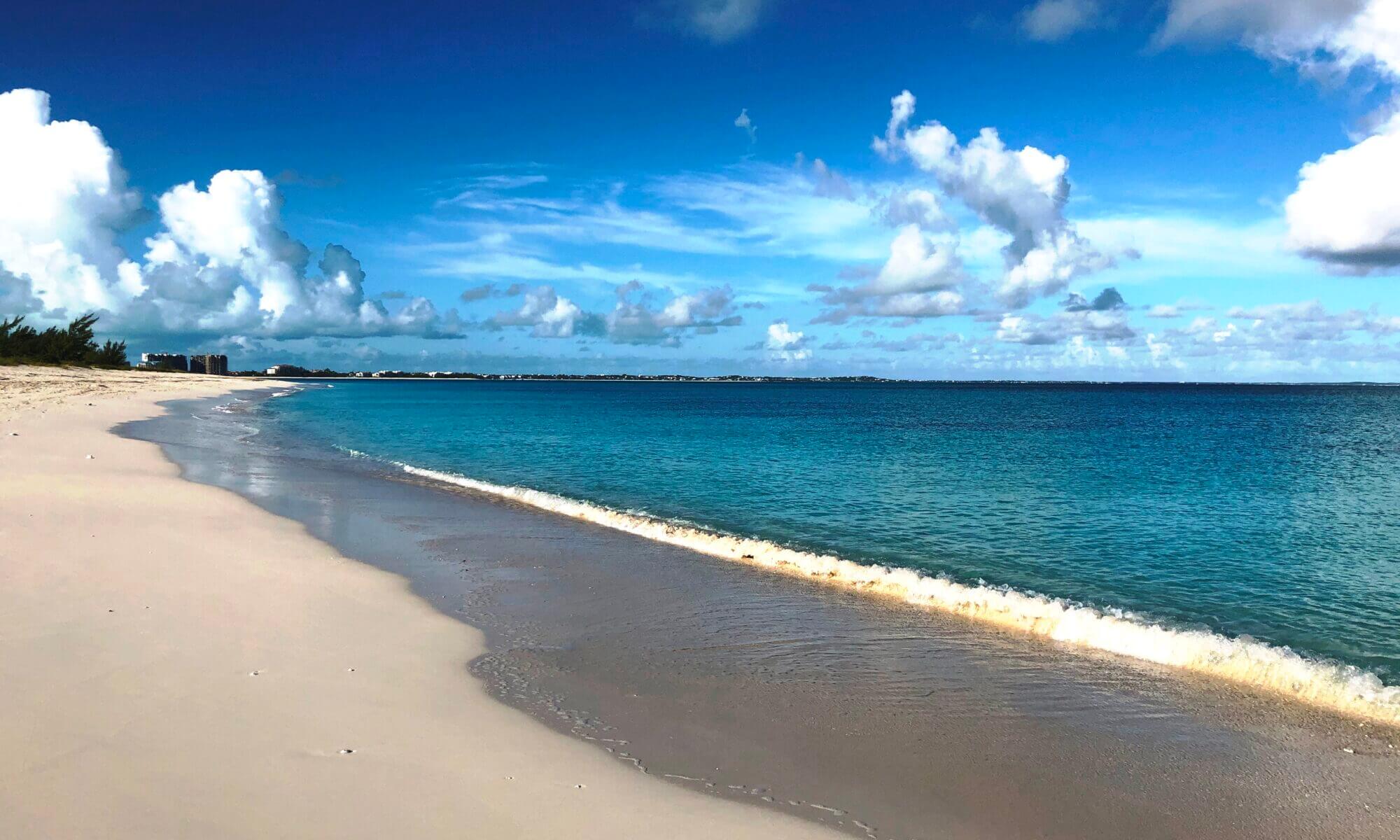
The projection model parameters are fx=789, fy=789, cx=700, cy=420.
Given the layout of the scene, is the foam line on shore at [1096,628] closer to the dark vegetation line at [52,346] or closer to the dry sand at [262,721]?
the dry sand at [262,721]

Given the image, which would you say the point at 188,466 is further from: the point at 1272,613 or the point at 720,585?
the point at 1272,613

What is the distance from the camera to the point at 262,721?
675cm

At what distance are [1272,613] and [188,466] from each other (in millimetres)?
27859

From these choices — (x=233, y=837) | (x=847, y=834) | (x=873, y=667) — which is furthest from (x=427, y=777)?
(x=873, y=667)

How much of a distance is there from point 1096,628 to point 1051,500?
14075mm

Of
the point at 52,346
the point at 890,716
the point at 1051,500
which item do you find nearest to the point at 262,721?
the point at 890,716

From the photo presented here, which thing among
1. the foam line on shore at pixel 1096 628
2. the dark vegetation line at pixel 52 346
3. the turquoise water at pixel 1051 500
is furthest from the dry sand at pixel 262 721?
the dark vegetation line at pixel 52 346

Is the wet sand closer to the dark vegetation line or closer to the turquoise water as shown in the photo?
the turquoise water

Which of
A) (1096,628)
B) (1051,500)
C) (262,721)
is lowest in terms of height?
(1096,628)

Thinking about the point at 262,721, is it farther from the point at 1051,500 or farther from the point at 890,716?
the point at 1051,500

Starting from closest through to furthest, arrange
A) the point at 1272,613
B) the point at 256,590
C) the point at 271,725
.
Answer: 1. the point at 271,725
2. the point at 256,590
3. the point at 1272,613

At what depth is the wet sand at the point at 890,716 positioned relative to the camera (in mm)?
6461

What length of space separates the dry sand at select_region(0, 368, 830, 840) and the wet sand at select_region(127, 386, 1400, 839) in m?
0.62

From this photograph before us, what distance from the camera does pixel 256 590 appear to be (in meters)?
11.1
